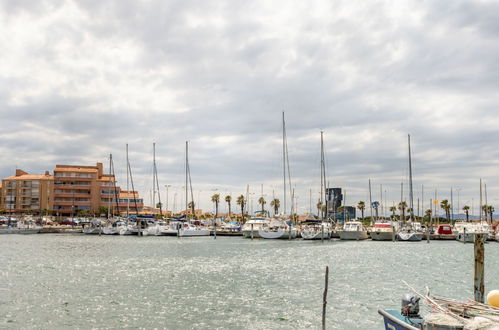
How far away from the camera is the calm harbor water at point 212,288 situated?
905 inches

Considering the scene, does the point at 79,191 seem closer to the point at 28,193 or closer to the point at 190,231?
the point at 28,193

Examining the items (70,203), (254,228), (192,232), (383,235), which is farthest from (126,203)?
(383,235)

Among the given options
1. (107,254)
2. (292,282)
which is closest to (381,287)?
(292,282)

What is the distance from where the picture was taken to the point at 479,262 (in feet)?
62.8

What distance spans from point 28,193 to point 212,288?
149 m

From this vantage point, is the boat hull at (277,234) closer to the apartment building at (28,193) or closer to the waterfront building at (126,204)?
the waterfront building at (126,204)

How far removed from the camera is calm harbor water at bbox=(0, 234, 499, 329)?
23.0m

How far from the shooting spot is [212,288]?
32.5m

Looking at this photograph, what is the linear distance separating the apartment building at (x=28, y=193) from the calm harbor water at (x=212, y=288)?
112 metres

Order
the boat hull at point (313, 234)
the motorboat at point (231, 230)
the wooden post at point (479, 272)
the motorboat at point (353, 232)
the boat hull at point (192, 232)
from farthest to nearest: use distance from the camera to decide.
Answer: the motorboat at point (231, 230) → the boat hull at point (192, 232) → the motorboat at point (353, 232) → the boat hull at point (313, 234) → the wooden post at point (479, 272)

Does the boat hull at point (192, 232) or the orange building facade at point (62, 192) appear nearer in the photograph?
the boat hull at point (192, 232)

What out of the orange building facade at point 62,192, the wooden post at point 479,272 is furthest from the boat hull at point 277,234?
the orange building facade at point 62,192

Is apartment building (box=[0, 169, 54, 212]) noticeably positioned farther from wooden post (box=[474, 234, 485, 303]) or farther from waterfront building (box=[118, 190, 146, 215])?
wooden post (box=[474, 234, 485, 303])

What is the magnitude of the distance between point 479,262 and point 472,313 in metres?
4.81
